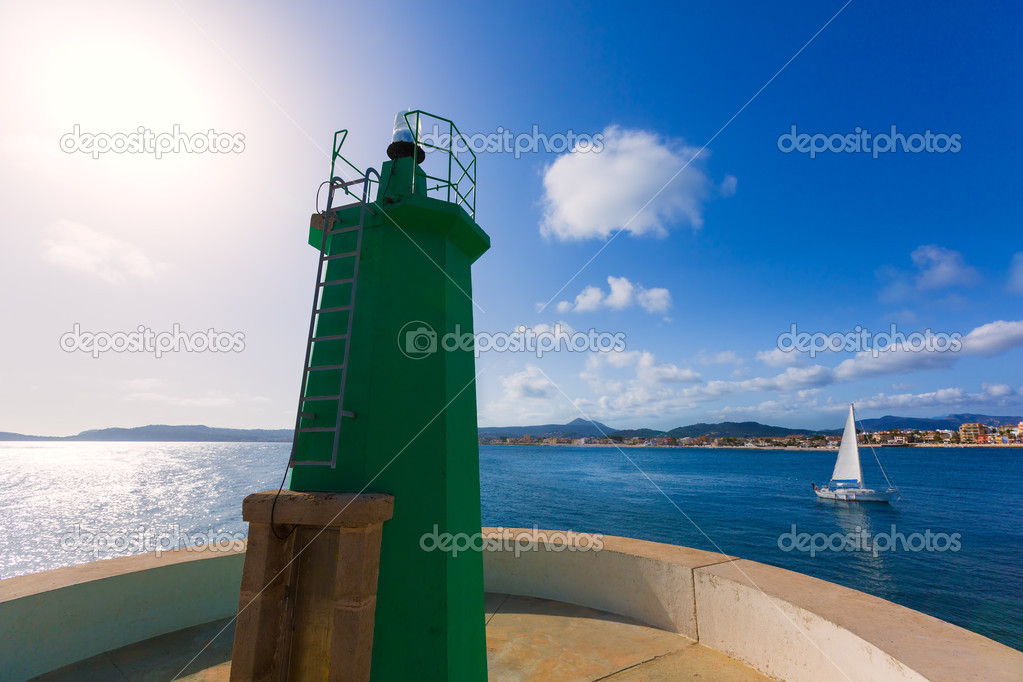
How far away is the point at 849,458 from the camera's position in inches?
2072

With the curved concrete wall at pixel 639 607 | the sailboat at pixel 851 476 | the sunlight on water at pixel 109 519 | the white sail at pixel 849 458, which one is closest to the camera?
the curved concrete wall at pixel 639 607

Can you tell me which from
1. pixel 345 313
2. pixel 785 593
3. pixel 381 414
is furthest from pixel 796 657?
pixel 345 313

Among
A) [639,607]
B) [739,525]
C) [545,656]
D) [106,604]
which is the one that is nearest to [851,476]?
[739,525]

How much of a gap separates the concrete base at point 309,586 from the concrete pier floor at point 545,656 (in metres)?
2.40

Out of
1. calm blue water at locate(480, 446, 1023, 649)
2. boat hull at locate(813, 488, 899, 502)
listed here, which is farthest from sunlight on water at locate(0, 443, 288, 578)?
boat hull at locate(813, 488, 899, 502)

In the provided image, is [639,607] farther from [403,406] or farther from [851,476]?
[851,476]

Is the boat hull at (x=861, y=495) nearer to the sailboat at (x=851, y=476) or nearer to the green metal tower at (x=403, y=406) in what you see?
the sailboat at (x=851, y=476)

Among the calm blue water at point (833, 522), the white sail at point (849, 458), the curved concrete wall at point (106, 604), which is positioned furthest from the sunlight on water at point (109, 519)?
the white sail at point (849, 458)

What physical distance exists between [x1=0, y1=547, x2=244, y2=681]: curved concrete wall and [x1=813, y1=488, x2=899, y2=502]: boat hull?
216 ft

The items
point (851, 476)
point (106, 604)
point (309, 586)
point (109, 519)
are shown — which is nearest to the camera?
point (309, 586)

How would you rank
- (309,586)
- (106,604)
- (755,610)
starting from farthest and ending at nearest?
(106,604)
(755,610)
(309,586)

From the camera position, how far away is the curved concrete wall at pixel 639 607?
3.76 metres

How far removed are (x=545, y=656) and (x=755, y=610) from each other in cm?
254

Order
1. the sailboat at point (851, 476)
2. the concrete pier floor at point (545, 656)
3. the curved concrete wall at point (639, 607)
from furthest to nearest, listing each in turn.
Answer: the sailboat at point (851, 476)
the concrete pier floor at point (545, 656)
the curved concrete wall at point (639, 607)
